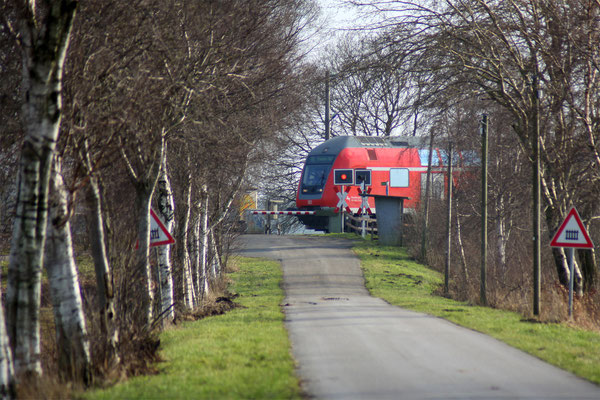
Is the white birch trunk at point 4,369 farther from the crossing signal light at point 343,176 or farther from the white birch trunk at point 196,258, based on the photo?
the crossing signal light at point 343,176

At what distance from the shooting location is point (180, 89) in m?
12.5

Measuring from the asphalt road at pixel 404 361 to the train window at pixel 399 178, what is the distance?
21.3m

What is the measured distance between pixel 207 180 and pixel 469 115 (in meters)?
11.5

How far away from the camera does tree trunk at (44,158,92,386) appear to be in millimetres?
7965

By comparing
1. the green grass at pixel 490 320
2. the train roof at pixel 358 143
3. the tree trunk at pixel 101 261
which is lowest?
the green grass at pixel 490 320

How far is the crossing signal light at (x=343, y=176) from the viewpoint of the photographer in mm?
38750

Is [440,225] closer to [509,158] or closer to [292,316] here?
[509,158]

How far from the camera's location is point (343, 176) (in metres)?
38.8

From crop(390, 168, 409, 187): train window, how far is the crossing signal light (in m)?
2.74

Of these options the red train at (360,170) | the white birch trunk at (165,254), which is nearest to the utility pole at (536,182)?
the white birch trunk at (165,254)

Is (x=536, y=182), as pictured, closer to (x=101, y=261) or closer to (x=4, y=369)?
(x=101, y=261)

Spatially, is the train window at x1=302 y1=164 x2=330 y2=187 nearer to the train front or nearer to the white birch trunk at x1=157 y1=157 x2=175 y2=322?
the train front

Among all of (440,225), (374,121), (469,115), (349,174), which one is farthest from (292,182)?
(469,115)

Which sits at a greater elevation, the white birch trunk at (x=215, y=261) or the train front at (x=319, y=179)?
the train front at (x=319, y=179)
